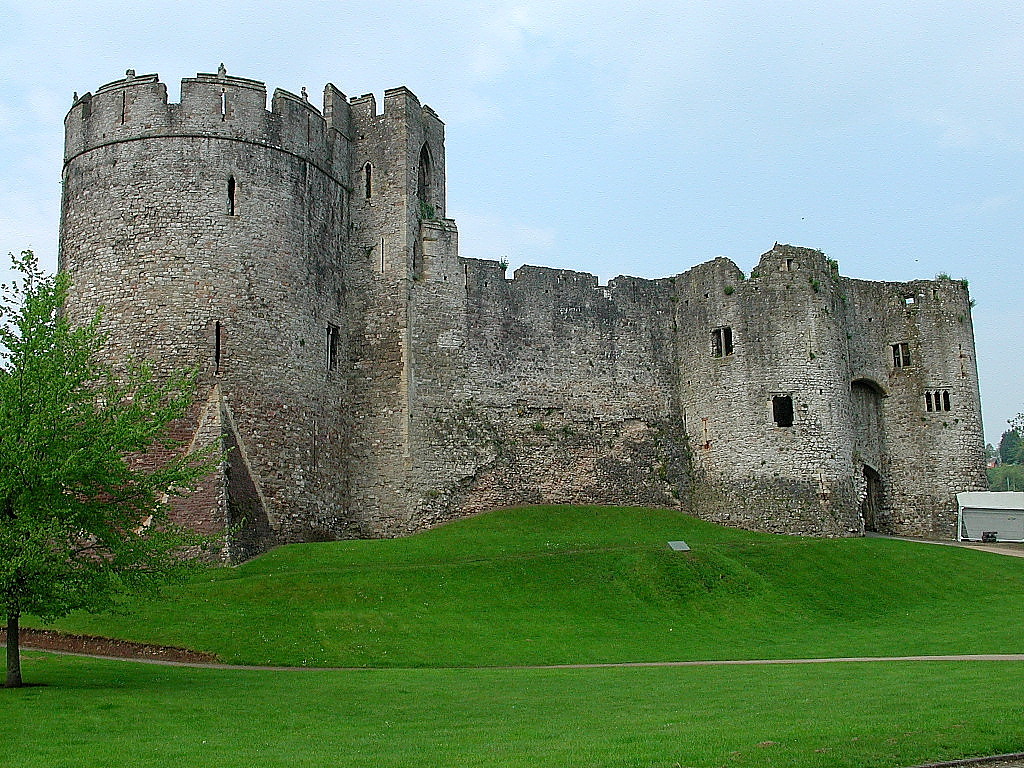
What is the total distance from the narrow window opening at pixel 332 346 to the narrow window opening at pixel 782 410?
16.7 meters

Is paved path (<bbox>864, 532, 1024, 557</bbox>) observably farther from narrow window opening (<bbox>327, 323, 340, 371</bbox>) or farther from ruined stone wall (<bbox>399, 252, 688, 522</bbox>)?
narrow window opening (<bbox>327, 323, 340, 371</bbox>)

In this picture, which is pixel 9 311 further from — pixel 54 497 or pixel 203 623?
pixel 203 623

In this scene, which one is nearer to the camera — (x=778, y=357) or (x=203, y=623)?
(x=203, y=623)

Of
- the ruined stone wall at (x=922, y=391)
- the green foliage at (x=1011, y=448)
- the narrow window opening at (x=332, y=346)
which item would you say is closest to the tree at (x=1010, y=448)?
the green foliage at (x=1011, y=448)

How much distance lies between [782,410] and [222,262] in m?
21.4

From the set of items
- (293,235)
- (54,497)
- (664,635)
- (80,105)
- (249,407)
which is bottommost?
(664,635)

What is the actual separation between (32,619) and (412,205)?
2015 cm

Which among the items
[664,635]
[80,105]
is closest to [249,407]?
[80,105]

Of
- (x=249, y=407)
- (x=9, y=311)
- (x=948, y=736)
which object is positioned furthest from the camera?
(x=249, y=407)

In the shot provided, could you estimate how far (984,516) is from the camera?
4131cm

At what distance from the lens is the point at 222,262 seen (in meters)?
32.7

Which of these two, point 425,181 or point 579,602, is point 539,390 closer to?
A: point 425,181

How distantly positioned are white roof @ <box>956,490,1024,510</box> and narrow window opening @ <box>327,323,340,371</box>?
86.4 ft

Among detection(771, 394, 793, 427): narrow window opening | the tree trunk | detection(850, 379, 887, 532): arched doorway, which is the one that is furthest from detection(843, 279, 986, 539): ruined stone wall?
the tree trunk
